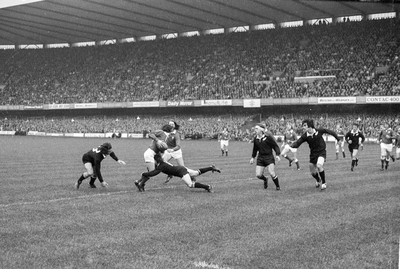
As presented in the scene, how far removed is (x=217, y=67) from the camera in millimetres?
60625

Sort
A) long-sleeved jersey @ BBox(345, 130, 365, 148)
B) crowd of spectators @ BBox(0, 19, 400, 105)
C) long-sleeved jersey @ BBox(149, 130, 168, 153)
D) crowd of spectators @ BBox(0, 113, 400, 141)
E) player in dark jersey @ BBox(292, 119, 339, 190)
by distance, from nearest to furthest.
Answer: long-sleeved jersey @ BBox(149, 130, 168, 153), player in dark jersey @ BBox(292, 119, 339, 190), long-sleeved jersey @ BBox(345, 130, 365, 148), crowd of spectators @ BBox(0, 113, 400, 141), crowd of spectators @ BBox(0, 19, 400, 105)

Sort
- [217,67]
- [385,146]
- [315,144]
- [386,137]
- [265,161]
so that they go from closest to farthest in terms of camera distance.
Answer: [265,161] < [315,144] < [385,146] < [386,137] < [217,67]

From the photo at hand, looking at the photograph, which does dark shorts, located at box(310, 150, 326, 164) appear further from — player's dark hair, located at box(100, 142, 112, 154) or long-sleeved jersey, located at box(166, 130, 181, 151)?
player's dark hair, located at box(100, 142, 112, 154)

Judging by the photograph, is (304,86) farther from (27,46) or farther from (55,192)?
(27,46)

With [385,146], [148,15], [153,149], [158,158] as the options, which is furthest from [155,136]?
[148,15]

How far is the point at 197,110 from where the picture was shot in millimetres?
59188

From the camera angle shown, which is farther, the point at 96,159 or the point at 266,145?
the point at 266,145

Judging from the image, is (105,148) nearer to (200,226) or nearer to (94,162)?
(94,162)

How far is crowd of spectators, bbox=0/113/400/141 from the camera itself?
154 ft

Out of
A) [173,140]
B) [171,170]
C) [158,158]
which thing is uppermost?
[173,140]

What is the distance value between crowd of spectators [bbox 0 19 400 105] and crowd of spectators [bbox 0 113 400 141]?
243 cm

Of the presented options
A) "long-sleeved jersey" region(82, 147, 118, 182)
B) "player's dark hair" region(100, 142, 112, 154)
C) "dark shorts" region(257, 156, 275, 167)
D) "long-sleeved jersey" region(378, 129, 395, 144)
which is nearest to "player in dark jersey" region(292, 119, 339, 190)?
"dark shorts" region(257, 156, 275, 167)

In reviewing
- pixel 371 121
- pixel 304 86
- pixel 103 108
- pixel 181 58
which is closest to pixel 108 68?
pixel 103 108

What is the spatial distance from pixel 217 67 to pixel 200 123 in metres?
8.05
